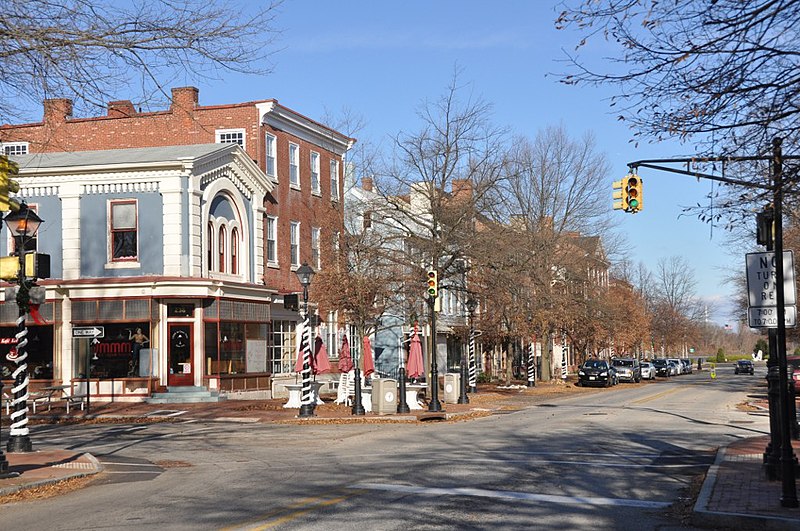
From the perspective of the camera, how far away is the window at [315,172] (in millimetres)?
43188

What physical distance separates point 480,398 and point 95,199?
17.4m

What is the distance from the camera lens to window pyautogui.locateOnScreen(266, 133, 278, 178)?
131 ft

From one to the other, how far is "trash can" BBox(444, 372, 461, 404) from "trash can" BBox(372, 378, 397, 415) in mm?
6105

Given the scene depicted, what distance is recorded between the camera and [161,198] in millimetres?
33969

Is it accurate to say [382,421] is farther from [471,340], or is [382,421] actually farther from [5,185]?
[5,185]

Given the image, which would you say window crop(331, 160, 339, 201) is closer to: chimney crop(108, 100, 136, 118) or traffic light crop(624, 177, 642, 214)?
chimney crop(108, 100, 136, 118)

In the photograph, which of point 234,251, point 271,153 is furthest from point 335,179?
point 234,251

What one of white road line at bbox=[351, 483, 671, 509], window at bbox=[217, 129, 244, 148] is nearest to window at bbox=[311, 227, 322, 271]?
window at bbox=[217, 129, 244, 148]

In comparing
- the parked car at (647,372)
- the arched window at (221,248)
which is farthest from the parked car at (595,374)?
the arched window at (221,248)

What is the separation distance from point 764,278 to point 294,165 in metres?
30.5

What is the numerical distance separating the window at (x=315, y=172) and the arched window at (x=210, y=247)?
8579 mm

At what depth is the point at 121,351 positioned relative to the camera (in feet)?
112

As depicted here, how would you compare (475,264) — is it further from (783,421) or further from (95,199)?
(783,421)

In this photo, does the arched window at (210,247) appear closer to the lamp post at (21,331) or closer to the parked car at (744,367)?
the lamp post at (21,331)
